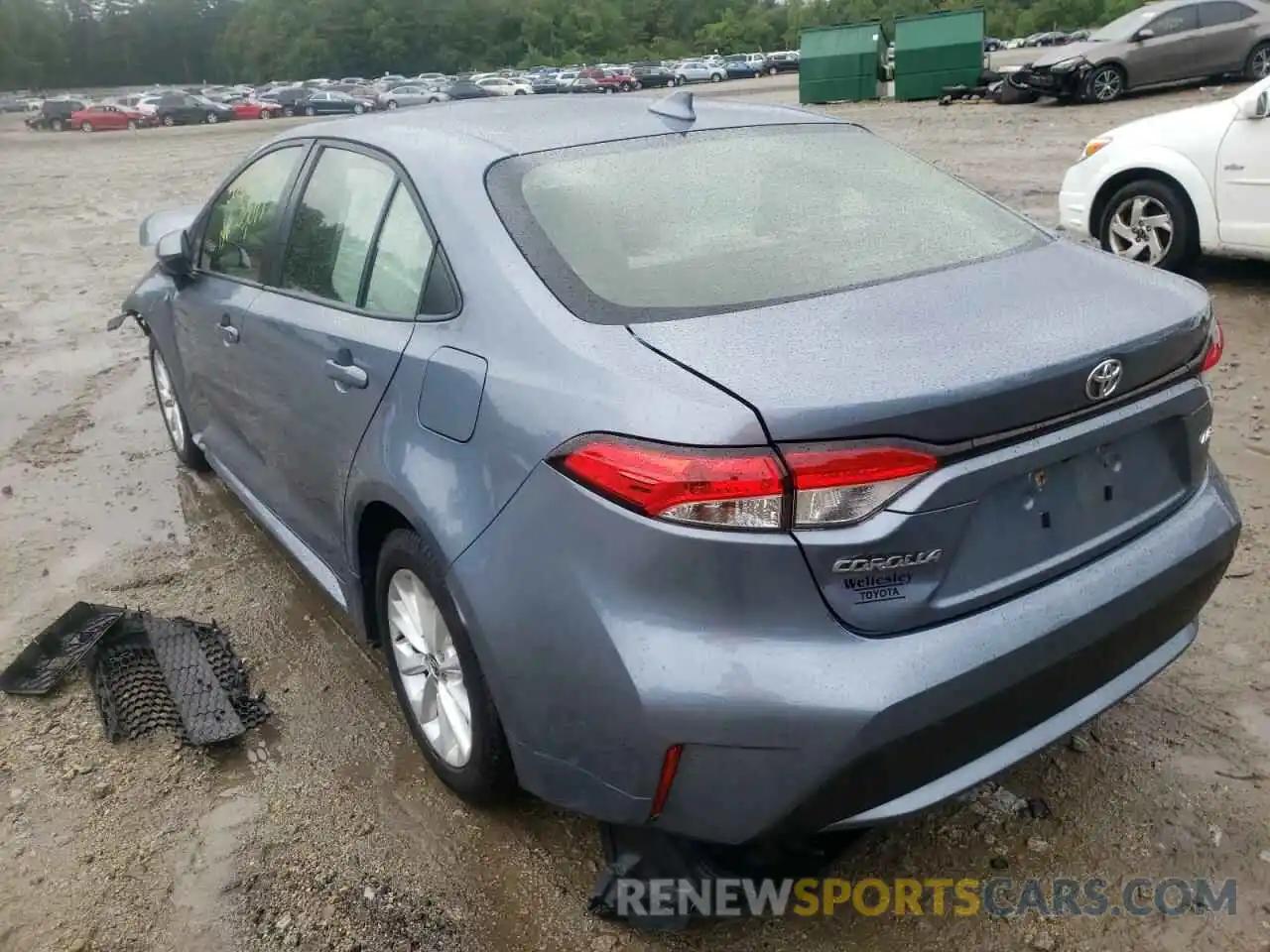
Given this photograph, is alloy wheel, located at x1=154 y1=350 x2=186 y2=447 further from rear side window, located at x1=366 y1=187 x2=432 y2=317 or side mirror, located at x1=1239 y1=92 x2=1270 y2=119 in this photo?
side mirror, located at x1=1239 y1=92 x2=1270 y2=119

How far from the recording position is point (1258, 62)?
740 inches

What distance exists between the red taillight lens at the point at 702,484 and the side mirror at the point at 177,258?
9.54 ft

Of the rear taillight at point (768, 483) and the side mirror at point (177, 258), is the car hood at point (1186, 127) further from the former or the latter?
the rear taillight at point (768, 483)

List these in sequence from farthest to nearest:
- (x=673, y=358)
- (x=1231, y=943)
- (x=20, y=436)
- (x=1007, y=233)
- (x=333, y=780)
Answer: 1. (x=20, y=436)
2. (x=333, y=780)
3. (x=1007, y=233)
4. (x=1231, y=943)
5. (x=673, y=358)

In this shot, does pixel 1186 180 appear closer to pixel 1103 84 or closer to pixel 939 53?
pixel 1103 84

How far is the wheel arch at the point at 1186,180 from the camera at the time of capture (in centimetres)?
674

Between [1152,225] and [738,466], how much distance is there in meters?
6.28

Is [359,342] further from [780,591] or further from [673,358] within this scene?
[780,591]

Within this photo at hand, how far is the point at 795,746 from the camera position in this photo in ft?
6.43

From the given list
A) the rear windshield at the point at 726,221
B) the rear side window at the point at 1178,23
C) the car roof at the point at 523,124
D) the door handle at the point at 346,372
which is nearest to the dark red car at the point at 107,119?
the rear side window at the point at 1178,23

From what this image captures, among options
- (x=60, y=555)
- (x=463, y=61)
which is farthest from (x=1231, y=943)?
(x=463, y=61)

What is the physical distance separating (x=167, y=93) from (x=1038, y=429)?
58586 mm

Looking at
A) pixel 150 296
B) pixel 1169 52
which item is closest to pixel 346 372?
pixel 150 296

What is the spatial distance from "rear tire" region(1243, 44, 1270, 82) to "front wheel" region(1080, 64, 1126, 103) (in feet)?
6.68
